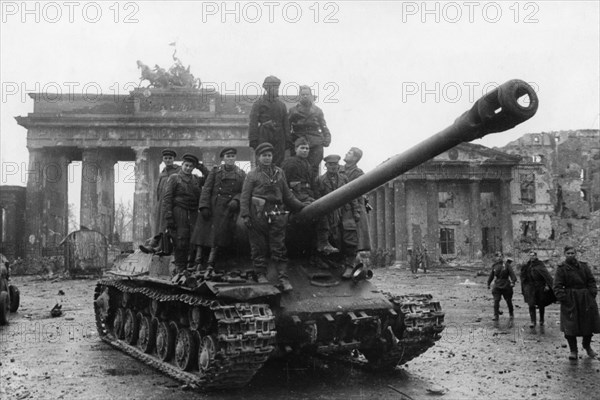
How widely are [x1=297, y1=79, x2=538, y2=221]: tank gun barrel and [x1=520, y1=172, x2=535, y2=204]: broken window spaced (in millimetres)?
41747

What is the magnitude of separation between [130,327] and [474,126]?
21.6ft

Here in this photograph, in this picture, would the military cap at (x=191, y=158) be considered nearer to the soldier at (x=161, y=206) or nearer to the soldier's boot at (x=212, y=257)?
the soldier at (x=161, y=206)

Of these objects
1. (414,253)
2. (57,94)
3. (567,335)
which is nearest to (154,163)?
(57,94)

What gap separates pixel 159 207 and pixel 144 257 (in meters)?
0.89

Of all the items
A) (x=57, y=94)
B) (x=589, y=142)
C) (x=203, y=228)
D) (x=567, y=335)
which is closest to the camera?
(x=203, y=228)

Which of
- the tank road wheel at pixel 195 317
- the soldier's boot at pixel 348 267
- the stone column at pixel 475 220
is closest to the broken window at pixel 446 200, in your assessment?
the stone column at pixel 475 220

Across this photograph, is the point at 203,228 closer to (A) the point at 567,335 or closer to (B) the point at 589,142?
(A) the point at 567,335

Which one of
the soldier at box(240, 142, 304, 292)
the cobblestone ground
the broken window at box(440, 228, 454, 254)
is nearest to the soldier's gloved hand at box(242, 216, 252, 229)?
the soldier at box(240, 142, 304, 292)

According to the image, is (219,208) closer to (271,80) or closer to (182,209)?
(182,209)

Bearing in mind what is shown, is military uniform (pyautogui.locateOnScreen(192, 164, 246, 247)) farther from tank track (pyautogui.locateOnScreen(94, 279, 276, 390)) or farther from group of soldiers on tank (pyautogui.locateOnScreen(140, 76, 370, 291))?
tank track (pyautogui.locateOnScreen(94, 279, 276, 390))

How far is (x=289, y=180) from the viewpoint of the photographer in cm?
816

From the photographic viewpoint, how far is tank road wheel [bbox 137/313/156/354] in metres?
8.85

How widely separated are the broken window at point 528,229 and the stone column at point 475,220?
5271 millimetres

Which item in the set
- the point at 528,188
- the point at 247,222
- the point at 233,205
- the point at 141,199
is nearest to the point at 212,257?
the point at 233,205
